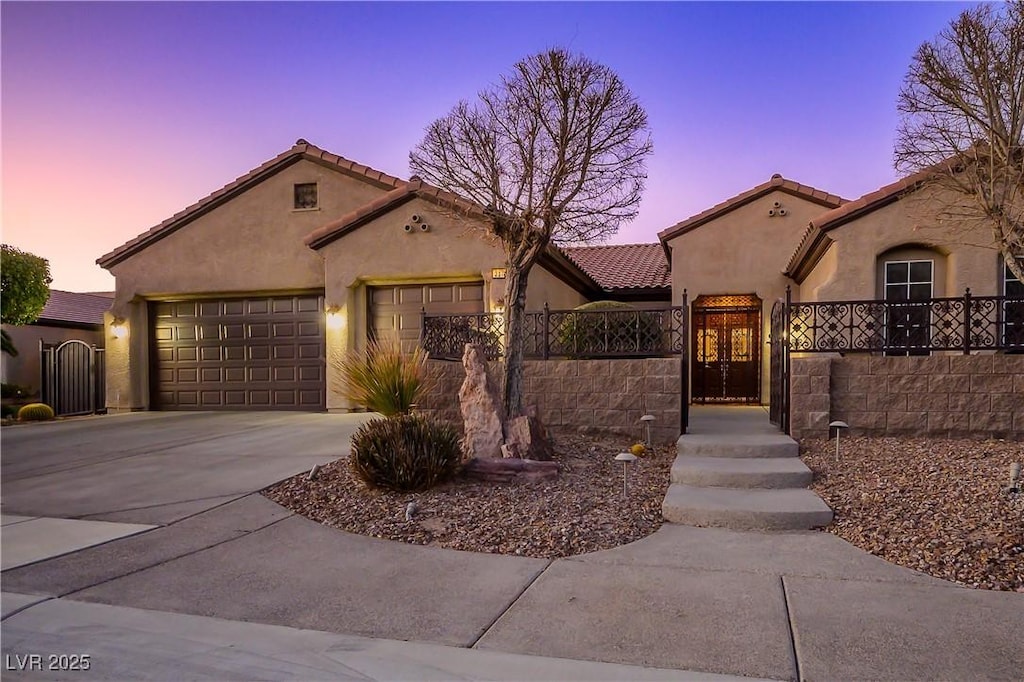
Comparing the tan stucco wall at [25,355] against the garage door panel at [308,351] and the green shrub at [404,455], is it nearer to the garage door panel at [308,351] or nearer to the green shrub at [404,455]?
the garage door panel at [308,351]

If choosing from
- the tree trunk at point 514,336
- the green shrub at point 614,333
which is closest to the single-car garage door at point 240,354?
the green shrub at point 614,333

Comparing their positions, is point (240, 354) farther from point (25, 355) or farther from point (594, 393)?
point (594, 393)

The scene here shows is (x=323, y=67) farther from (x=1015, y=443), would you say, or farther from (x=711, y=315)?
(x=1015, y=443)

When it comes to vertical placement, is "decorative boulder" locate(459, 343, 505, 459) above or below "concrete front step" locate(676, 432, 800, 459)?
above

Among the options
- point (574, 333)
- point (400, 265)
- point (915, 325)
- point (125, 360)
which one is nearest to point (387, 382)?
point (574, 333)

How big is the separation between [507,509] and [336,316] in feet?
30.8

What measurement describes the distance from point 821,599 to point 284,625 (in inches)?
135

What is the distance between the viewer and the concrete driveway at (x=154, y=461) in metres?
6.73

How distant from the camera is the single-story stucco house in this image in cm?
1388

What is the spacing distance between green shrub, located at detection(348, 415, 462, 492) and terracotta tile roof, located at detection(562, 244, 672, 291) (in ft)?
29.7

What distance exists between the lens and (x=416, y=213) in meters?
13.8

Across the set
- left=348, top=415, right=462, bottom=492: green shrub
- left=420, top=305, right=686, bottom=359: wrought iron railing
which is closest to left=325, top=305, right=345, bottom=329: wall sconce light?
left=420, top=305, right=686, bottom=359: wrought iron railing

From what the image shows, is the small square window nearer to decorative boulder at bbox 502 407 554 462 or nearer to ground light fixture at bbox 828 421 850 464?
decorative boulder at bbox 502 407 554 462

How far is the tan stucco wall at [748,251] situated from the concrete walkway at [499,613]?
9.56 m
